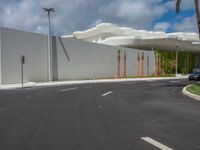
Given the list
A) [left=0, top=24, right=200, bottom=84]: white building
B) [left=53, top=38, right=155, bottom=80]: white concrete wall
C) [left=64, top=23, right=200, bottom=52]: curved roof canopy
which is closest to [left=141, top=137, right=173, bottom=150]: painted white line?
[left=0, top=24, right=200, bottom=84]: white building

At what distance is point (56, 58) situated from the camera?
4062 centimetres

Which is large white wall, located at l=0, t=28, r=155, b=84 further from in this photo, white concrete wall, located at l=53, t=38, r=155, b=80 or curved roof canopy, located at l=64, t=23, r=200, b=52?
curved roof canopy, located at l=64, t=23, r=200, b=52

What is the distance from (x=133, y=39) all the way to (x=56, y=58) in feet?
80.6

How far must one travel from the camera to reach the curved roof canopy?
206ft

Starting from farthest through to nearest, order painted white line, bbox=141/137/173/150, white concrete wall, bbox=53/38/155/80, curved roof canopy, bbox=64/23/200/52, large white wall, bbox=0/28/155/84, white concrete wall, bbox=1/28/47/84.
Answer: curved roof canopy, bbox=64/23/200/52, white concrete wall, bbox=53/38/155/80, large white wall, bbox=0/28/155/84, white concrete wall, bbox=1/28/47/84, painted white line, bbox=141/137/173/150

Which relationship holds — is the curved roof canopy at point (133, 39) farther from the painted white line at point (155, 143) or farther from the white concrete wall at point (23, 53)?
the painted white line at point (155, 143)

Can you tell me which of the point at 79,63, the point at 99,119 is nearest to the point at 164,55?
the point at 79,63

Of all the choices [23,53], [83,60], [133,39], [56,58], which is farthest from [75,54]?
[133,39]

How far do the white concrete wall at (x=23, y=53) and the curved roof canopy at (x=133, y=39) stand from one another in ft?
85.4

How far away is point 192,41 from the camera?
70.2 meters

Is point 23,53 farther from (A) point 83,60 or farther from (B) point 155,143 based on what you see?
(B) point 155,143

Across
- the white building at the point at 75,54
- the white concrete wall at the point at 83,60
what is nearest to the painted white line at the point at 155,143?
the white building at the point at 75,54

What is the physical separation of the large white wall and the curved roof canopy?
6.52 m

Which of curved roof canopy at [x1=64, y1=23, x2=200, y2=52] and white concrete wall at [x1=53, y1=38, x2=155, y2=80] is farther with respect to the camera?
curved roof canopy at [x1=64, y1=23, x2=200, y2=52]
